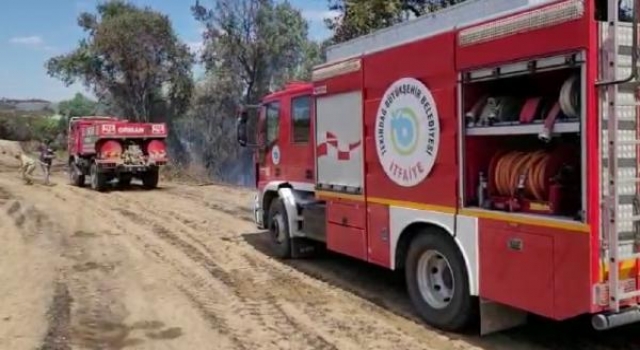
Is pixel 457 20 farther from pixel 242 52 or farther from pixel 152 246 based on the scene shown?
pixel 242 52

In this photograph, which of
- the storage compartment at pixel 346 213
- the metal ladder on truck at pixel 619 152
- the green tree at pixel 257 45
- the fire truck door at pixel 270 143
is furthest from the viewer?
the green tree at pixel 257 45

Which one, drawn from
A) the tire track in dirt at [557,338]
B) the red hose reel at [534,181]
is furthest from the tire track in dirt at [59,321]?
the red hose reel at [534,181]

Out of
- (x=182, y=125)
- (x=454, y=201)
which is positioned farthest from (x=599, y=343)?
(x=182, y=125)

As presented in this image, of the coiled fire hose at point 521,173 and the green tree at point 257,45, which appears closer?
the coiled fire hose at point 521,173

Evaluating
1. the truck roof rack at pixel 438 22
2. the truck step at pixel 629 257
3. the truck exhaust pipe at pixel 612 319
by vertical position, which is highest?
the truck roof rack at pixel 438 22

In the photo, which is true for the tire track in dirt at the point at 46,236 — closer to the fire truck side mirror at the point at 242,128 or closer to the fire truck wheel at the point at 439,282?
the fire truck wheel at the point at 439,282

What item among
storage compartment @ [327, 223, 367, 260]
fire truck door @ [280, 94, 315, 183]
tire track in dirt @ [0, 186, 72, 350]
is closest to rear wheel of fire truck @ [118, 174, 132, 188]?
tire track in dirt @ [0, 186, 72, 350]

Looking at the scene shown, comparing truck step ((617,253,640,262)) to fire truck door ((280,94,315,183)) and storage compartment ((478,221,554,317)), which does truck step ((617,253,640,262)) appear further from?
fire truck door ((280,94,315,183))

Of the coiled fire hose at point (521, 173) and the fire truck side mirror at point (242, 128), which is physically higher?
the fire truck side mirror at point (242, 128)

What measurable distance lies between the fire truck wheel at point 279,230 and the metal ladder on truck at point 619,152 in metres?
5.37

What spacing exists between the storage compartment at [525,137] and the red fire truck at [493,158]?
0.04 feet

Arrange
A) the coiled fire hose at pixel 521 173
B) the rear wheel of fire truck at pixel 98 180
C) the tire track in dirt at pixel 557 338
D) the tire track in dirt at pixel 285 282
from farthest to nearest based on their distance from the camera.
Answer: the rear wheel of fire truck at pixel 98 180 → the tire track in dirt at pixel 285 282 → the tire track in dirt at pixel 557 338 → the coiled fire hose at pixel 521 173

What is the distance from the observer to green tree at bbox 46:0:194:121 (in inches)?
1233

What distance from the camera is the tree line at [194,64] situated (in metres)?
29.8
